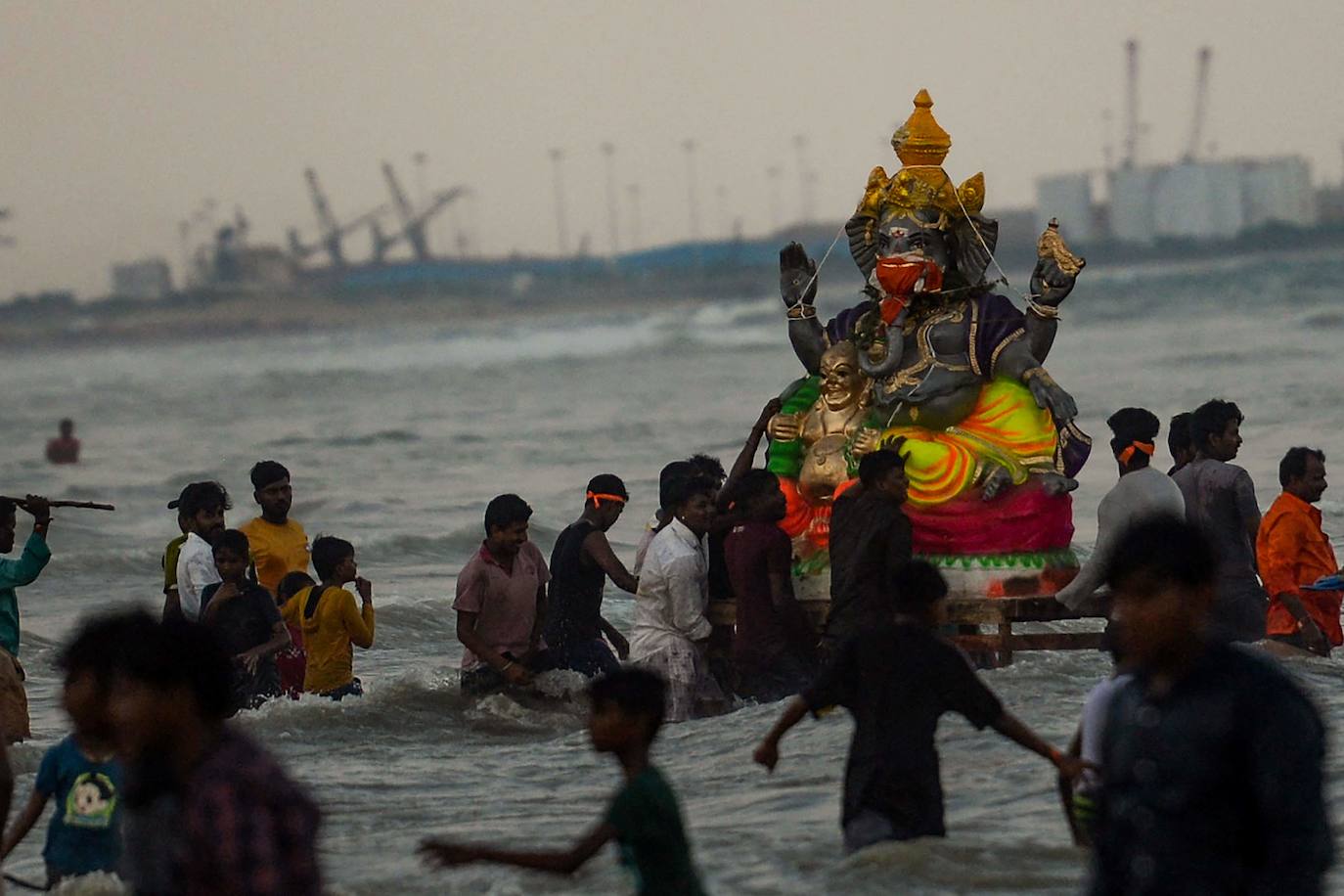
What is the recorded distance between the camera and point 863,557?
9.20 metres

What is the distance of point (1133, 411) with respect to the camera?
9.88 metres

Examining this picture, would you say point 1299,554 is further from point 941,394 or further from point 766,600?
point 766,600

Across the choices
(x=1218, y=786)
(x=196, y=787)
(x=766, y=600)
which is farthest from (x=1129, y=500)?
(x=196, y=787)

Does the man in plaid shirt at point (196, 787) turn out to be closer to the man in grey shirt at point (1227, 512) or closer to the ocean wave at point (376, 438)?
the man in grey shirt at point (1227, 512)

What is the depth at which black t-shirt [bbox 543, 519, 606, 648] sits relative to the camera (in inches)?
435

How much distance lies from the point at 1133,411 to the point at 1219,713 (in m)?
5.58

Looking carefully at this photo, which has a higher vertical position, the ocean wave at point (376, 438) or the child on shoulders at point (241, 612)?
the child on shoulders at point (241, 612)

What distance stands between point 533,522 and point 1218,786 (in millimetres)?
19060

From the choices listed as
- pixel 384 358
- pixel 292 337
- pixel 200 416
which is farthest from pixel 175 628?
pixel 292 337

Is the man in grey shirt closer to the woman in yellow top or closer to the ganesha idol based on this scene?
the ganesha idol

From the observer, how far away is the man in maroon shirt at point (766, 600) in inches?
403

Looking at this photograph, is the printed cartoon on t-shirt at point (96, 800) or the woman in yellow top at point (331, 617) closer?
the printed cartoon on t-shirt at point (96, 800)

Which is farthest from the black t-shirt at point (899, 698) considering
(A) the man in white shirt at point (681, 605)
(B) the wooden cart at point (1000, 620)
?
(A) the man in white shirt at point (681, 605)

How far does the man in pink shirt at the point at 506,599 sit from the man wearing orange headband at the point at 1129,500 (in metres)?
2.26
